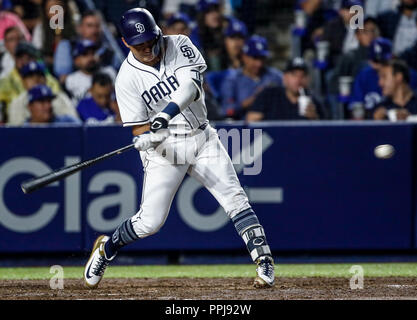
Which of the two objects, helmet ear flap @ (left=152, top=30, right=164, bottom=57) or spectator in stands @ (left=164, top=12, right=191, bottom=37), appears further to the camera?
spectator in stands @ (left=164, top=12, right=191, bottom=37)

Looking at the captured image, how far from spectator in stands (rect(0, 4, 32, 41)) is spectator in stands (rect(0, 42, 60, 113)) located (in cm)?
46

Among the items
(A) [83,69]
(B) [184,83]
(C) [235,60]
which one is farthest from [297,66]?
(B) [184,83]

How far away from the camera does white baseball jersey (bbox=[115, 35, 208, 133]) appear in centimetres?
641

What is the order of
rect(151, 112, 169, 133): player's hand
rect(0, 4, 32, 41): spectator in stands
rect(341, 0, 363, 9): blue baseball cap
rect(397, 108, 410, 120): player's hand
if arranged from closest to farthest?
rect(151, 112, 169, 133): player's hand → rect(397, 108, 410, 120): player's hand → rect(341, 0, 363, 9): blue baseball cap → rect(0, 4, 32, 41): spectator in stands

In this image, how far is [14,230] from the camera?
897cm

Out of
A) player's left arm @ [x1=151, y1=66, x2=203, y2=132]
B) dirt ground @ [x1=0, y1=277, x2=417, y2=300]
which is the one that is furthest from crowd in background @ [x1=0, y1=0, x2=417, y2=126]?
player's left arm @ [x1=151, y1=66, x2=203, y2=132]

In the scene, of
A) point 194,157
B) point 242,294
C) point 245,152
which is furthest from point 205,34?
point 242,294

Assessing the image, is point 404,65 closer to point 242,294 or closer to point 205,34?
point 205,34

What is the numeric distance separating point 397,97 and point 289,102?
3.94 ft

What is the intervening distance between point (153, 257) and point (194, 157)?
2.97 metres

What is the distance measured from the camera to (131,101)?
6.40m

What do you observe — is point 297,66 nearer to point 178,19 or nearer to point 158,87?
point 178,19

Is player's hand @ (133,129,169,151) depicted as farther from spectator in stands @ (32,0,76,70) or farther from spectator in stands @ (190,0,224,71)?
spectator in stands @ (32,0,76,70)

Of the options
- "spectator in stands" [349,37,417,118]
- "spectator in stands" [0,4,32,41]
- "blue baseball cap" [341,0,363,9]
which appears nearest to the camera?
"spectator in stands" [349,37,417,118]
